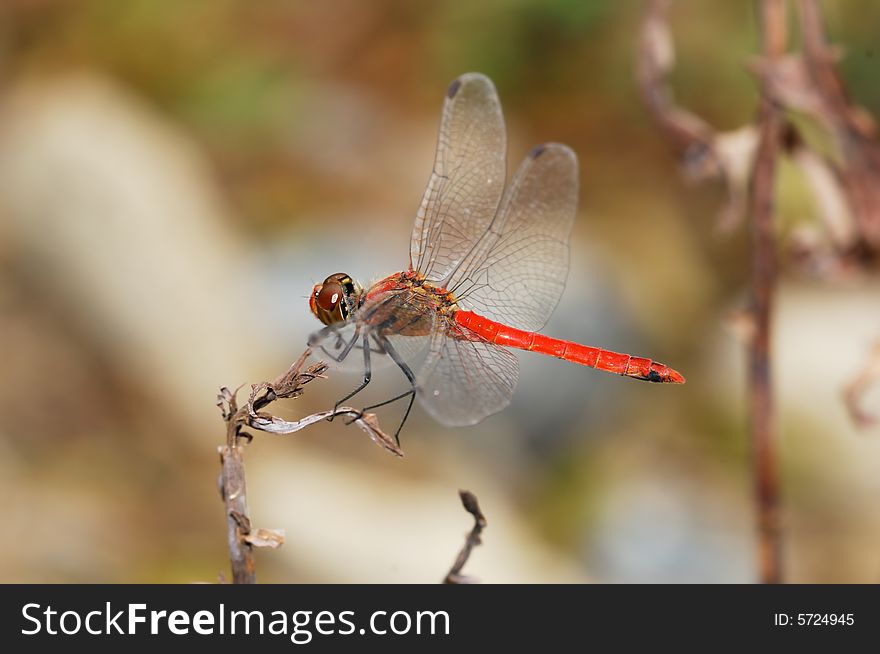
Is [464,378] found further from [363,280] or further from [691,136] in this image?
[363,280]

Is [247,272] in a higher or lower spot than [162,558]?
higher

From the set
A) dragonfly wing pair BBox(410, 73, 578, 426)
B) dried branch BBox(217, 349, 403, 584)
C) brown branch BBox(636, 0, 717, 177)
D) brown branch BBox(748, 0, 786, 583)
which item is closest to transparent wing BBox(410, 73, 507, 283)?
dragonfly wing pair BBox(410, 73, 578, 426)

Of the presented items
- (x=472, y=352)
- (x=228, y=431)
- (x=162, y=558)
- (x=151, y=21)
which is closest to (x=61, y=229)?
(x=151, y=21)

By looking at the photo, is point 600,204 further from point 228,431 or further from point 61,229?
point 228,431

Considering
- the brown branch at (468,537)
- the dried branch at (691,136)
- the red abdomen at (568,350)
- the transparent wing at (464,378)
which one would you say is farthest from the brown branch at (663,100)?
the brown branch at (468,537)

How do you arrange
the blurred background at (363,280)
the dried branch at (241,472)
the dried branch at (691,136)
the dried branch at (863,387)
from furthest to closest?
the blurred background at (363,280) < the dried branch at (691,136) < the dried branch at (863,387) < the dried branch at (241,472)

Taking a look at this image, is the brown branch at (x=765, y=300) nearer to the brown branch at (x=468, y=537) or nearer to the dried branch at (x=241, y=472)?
the brown branch at (x=468, y=537)
